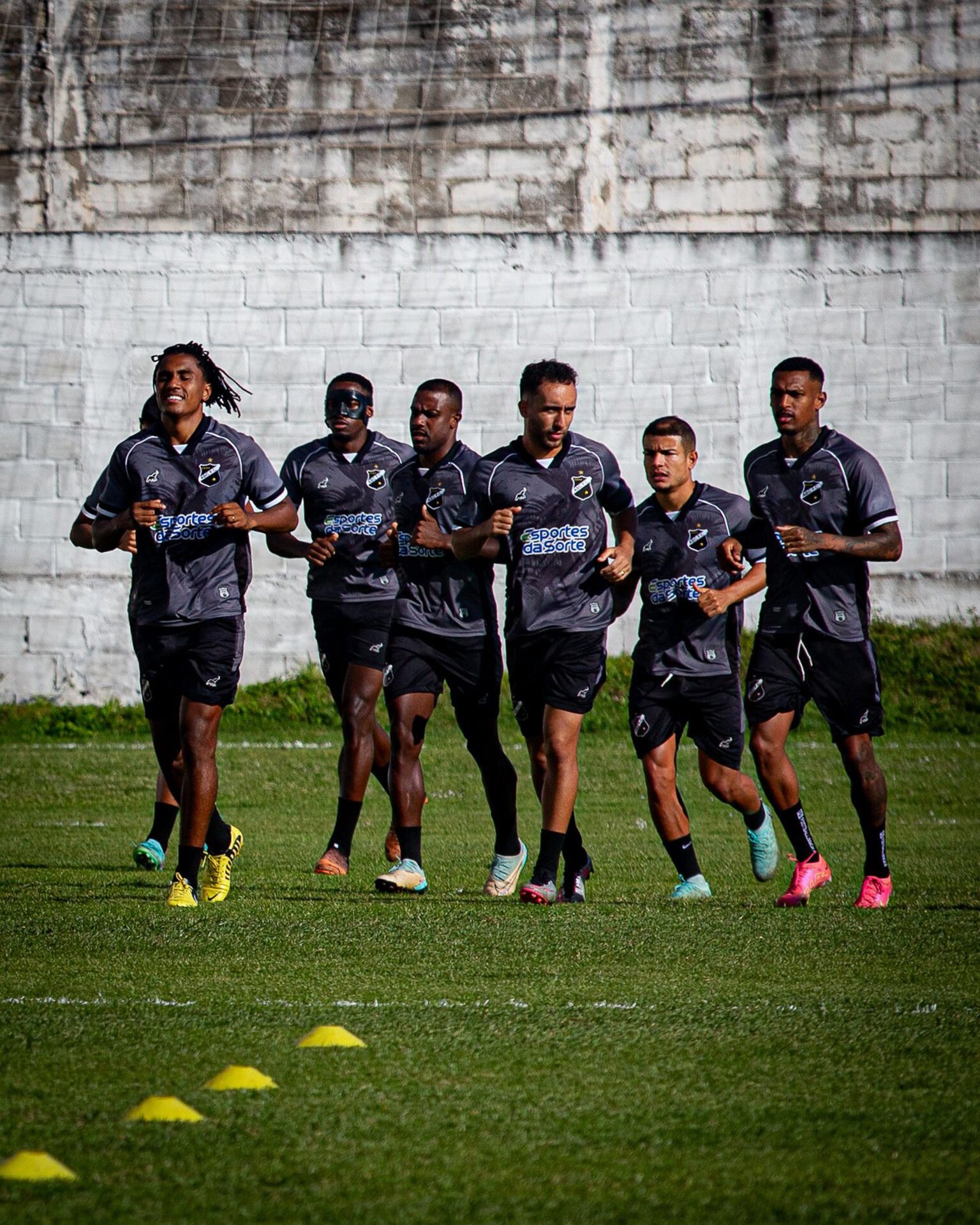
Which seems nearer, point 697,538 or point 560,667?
point 560,667

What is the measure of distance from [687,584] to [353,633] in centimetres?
183

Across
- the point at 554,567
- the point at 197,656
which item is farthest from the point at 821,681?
the point at 197,656

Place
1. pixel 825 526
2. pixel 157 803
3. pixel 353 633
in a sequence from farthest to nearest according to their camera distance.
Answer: pixel 353 633, pixel 157 803, pixel 825 526

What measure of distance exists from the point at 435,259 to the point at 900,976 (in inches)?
377

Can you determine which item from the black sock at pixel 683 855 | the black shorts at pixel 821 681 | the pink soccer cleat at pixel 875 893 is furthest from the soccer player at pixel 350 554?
the pink soccer cleat at pixel 875 893

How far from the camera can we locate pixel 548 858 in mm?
6961

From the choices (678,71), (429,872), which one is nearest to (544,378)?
(429,872)

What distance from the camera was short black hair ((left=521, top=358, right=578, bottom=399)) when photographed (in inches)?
284

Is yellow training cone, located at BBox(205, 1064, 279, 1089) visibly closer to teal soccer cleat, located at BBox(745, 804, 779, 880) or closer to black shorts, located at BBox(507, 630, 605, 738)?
black shorts, located at BBox(507, 630, 605, 738)

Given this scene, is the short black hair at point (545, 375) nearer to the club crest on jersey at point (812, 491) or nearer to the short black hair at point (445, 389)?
the short black hair at point (445, 389)

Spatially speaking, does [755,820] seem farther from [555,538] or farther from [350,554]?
[350,554]

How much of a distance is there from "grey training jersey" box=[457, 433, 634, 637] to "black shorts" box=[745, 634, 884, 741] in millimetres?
688

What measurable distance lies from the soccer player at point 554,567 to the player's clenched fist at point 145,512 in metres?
1.28

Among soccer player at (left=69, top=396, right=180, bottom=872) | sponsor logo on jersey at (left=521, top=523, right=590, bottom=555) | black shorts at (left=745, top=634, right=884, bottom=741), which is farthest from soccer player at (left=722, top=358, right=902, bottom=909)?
soccer player at (left=69, top=396, right=180, bottom=872)
